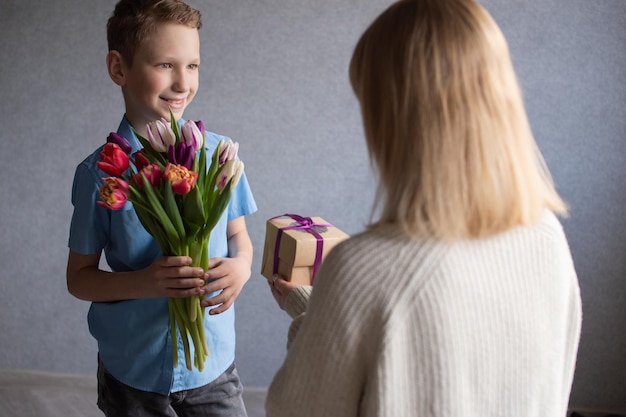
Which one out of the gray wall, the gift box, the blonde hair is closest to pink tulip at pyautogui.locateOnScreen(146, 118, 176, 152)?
the gift box

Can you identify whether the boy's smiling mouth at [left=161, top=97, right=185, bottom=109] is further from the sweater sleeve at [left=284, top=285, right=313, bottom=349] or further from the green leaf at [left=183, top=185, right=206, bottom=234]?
the sweater sleeve at [left=284, top=285, right=313, bottom=349]

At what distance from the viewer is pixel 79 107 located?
2529mm

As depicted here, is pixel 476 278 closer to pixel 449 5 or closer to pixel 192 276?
pixel 449 5

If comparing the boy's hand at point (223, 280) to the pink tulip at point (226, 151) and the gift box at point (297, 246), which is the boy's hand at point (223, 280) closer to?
the gift box at point (297, 246)

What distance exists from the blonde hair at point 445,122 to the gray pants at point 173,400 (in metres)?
0.72

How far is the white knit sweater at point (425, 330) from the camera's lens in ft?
2.79

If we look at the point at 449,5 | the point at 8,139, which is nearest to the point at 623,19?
the point at 449,5

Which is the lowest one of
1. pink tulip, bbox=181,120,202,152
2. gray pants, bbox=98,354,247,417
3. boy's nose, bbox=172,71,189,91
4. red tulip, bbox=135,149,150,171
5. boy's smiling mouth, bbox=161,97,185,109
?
gray pants, bbox=98,354,247,417

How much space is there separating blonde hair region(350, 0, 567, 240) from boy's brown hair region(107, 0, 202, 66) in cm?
63

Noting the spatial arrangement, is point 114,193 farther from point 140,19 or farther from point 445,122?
point 445,122


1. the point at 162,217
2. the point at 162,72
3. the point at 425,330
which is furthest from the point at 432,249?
the point at 162,72

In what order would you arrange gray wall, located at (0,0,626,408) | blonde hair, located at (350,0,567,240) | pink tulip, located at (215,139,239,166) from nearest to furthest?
blonde hair, located at (350,0,567,240), pink tulip, located at (215,139,239,166), gray wall, located at (0,0,626,408)

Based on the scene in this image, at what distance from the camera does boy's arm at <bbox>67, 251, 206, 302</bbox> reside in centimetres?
122

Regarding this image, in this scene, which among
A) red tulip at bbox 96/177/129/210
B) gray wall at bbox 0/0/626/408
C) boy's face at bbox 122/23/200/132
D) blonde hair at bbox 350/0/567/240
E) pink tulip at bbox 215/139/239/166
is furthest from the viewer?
gray wall at bbox 0/0/626/408
